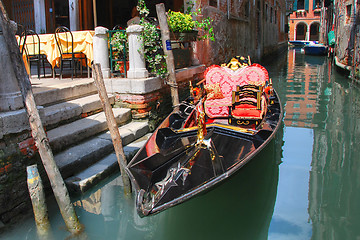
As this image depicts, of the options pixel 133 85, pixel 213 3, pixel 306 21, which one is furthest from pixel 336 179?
pixel 306 21

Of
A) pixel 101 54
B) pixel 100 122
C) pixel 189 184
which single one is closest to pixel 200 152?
pixel 189 184

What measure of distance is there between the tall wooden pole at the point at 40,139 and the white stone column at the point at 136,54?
222cm

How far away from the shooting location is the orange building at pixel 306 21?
122 ft

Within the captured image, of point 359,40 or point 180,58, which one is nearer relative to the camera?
point 180,58

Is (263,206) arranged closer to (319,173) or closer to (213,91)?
(319,173)

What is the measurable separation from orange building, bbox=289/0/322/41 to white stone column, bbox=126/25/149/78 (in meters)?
35.3

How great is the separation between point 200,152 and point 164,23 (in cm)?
262

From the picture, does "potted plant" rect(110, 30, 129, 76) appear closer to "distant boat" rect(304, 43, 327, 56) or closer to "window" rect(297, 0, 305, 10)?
"distant boat" rect(304, 43, 327, 56)

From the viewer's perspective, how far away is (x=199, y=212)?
10.4 ft

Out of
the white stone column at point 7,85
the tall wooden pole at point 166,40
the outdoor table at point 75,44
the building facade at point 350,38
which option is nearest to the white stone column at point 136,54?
the tall wooden pole at point 166,40

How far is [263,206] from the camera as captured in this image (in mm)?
3268

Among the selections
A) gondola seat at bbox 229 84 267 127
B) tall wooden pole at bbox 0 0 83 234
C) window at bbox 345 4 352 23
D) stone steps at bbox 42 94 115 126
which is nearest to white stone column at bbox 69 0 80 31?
stone steps at bbox 42 94 115 126

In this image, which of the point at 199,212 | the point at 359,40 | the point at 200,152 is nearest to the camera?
the point at 200,152

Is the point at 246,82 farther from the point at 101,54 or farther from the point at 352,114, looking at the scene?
the point at 352,114
